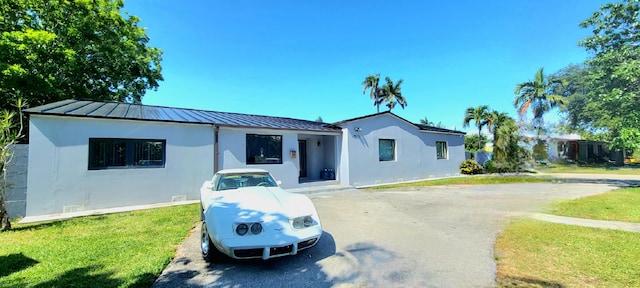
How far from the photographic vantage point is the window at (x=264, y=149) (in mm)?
10672

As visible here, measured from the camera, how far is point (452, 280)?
317cm

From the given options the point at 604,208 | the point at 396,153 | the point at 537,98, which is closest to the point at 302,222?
the point at 604,208

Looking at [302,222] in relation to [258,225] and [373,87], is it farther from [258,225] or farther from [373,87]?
[373,87]

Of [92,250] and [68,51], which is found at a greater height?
[68,51]

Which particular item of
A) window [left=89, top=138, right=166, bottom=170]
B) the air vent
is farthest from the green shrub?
the air vent

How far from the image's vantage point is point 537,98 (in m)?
28.1

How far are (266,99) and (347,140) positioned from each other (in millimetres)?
11976

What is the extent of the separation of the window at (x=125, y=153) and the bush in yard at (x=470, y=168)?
64.2ft

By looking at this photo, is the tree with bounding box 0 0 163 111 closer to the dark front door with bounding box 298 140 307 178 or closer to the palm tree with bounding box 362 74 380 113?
the dark front door with bounding box 298 140 307 178

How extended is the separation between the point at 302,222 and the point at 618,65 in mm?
16198

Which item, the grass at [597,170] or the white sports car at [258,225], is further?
the grass at [597,170]

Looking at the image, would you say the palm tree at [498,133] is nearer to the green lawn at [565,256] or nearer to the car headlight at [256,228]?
the green lawn at [565,256]

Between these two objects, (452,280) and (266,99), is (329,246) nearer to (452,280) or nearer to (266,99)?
(452,280)

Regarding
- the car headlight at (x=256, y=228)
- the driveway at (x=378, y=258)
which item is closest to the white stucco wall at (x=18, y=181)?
the driveway at (x=378, y=258)
